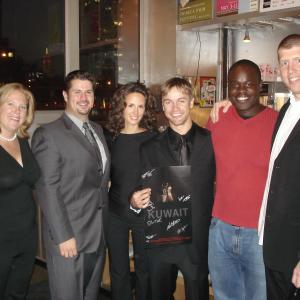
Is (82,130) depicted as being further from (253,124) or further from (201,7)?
(201,7)

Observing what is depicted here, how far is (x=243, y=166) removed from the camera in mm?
2211

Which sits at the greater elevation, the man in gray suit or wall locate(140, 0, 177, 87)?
wall locate(140, 0, 177, 87)

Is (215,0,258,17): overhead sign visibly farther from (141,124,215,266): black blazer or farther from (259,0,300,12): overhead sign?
(141,124,215,266): black blazer

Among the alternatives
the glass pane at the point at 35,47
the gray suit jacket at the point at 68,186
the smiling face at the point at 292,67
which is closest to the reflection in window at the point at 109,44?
the glass pane at the point at 35,47

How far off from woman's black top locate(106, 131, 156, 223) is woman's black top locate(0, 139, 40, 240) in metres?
0.51

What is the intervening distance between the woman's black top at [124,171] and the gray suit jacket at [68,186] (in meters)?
0.12

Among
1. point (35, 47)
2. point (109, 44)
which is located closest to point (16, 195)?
point (35, 47)

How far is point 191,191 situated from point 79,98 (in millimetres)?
928

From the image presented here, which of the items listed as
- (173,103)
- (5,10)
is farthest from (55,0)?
(173,103)

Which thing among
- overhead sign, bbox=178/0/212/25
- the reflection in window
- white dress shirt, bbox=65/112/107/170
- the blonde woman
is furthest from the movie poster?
the blonde woman

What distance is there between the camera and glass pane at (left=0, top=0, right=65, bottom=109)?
12.6 ft

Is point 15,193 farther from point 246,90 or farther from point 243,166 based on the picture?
point 246,90

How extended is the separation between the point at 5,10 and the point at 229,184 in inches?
112
